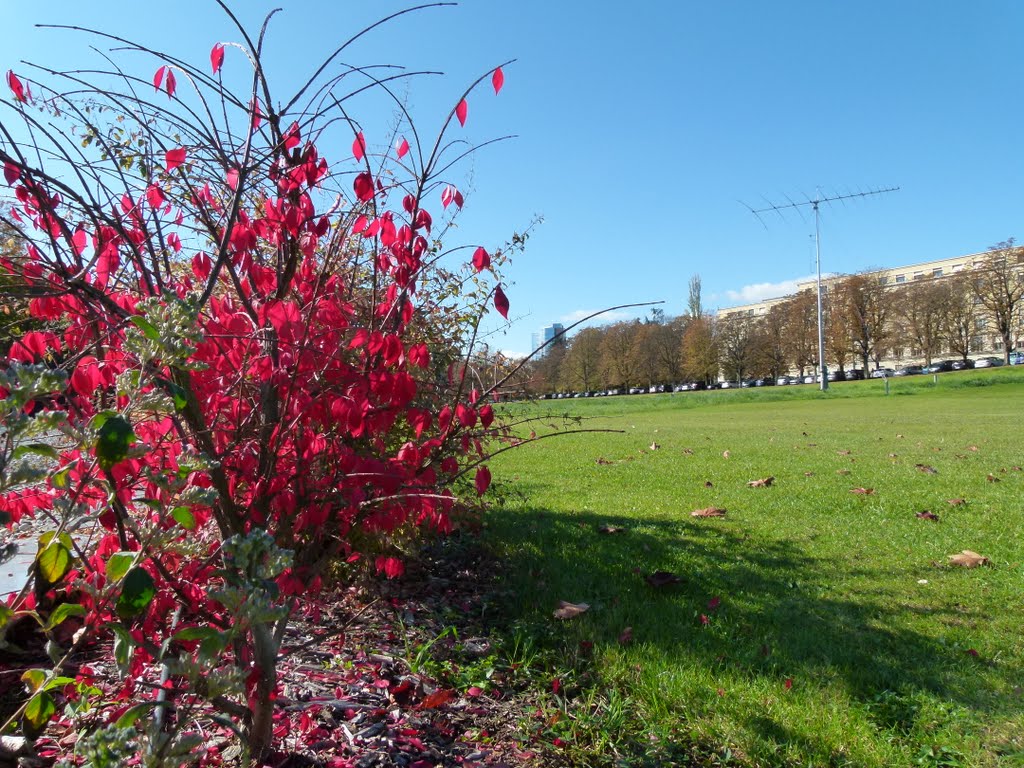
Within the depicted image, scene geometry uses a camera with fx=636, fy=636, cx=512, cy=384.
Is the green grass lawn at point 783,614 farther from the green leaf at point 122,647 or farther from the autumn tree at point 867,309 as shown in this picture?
the autumn tree at point 867,309

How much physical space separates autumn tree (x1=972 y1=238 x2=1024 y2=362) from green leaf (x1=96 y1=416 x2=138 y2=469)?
56271 mm

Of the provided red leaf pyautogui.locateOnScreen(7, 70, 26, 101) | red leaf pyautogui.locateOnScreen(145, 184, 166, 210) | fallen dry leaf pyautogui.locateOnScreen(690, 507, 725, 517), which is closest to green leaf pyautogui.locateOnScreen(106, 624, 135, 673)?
red leaf pyautogui.locateOnScreen(145, 184, 166, 210)

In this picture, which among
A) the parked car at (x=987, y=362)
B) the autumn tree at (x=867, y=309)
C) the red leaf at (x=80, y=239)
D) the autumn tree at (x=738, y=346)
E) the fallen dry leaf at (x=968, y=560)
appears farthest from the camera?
the autumn tree at (x=738, y=346)

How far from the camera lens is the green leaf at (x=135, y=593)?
105cm

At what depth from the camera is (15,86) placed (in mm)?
2131

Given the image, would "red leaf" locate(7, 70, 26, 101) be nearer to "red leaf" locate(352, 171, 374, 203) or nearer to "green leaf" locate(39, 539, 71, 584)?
"red leaf" locate(352, 171, 374, 203)

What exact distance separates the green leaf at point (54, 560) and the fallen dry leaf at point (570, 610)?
259 centimetres

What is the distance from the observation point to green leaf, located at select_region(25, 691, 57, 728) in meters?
1.13

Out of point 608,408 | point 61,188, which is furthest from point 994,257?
point 61,188

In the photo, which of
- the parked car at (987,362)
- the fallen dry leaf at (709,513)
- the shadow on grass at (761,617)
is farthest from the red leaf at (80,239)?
the parked car at (987,362)

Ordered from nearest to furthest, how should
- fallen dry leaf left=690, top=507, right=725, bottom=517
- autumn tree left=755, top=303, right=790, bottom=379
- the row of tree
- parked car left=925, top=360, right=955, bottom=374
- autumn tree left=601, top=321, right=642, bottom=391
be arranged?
1. fallen dry leaf left=690, top=507, right=725, bottom=517
2. the row of tree
3. autumn tree left=755, top=303, right=790, bottom=379
4. parked car left=925, top=360, right=955, bottom=374
5. autumn tree left=601, top=321, right=642, bottom=391

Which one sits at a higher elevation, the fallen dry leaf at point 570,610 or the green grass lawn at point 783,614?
the fallen dry leaf at point 570,610

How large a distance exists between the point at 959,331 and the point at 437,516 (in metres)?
58.1

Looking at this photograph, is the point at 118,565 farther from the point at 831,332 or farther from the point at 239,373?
the point at 831,332
